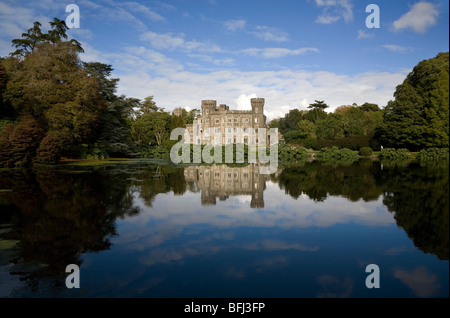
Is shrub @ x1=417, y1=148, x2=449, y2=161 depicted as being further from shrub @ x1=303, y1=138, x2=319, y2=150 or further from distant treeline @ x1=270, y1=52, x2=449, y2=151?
shrub @ x1=303, y1=138, x2=319, y2=150

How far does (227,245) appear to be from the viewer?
6059mm

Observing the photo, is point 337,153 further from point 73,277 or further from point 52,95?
point 73,277

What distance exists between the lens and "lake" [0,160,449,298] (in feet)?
14.1

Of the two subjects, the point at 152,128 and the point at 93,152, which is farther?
the point at 152,128

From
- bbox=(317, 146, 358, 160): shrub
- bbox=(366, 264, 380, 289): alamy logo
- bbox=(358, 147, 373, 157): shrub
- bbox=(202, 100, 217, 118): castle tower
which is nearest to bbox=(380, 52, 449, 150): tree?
bbox=(358, 147, 373, 157): shrub

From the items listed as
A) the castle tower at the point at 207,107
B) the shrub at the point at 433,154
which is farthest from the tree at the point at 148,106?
the shrub at the point at 433,154

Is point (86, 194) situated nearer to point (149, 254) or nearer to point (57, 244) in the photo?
point (57, 244)

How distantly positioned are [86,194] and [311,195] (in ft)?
28.6

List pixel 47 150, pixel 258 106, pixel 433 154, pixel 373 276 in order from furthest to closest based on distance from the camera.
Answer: pixel 258 106 < pixel 433 154 < pixel 47 150 < pixel 373 276

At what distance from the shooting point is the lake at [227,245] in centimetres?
431

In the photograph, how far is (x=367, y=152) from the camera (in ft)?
127

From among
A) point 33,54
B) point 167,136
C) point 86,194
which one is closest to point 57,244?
point 86,194

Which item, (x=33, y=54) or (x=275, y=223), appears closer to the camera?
(x=275, y=223)

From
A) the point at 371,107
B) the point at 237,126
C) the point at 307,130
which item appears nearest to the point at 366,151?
the point at 307,130
